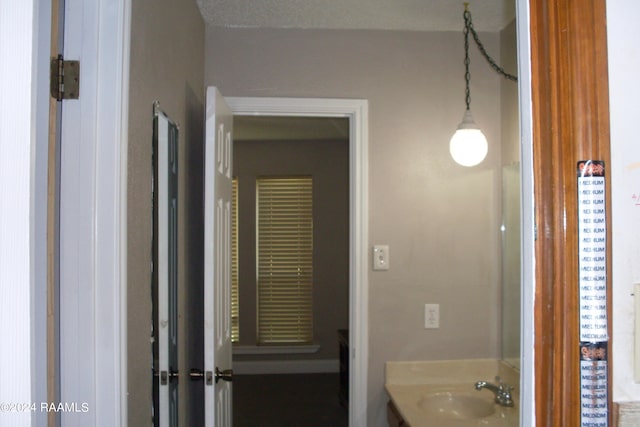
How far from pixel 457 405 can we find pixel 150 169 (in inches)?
73.2

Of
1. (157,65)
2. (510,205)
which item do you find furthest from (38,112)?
(510,205)

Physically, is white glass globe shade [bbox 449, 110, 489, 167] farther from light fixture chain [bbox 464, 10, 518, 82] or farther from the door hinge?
the door hinge

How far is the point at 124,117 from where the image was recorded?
1184 mm

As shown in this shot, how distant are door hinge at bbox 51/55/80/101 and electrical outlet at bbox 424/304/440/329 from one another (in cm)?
208

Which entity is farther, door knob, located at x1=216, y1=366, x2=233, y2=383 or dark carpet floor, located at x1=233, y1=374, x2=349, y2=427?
dark carpet floor, located at x1=233, y1=374, x2=349, y2=427

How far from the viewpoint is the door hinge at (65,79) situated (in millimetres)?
1090

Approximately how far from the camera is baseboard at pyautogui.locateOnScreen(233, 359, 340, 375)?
19.2 feet

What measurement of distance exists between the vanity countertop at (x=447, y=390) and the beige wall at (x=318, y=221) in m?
3.12

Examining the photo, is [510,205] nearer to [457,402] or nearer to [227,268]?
[457,402]

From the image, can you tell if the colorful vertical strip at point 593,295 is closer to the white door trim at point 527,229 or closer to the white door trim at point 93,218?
the white door trim at point 527,229

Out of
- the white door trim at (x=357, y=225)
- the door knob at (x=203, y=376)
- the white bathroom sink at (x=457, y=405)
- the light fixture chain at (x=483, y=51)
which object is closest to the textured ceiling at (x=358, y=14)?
the light fixture chain at (x=483, y=51)

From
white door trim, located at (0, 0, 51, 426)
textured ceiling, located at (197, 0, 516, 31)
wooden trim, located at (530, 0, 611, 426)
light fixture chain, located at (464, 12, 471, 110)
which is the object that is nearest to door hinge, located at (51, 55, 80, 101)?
white door trim, located at (0, 0, 51, 426)

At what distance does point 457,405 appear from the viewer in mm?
2564

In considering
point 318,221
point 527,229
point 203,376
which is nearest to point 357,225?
point 203,376
